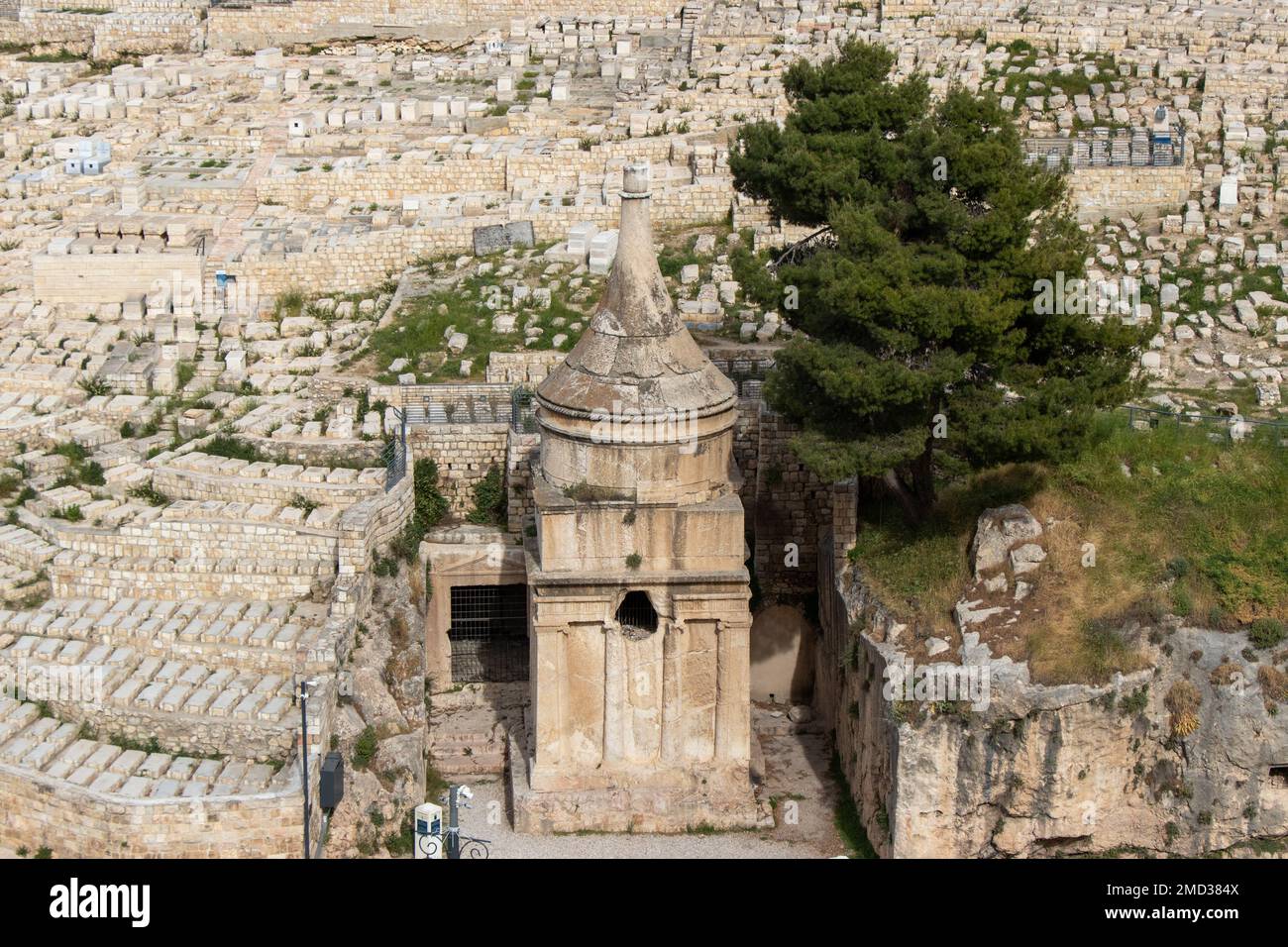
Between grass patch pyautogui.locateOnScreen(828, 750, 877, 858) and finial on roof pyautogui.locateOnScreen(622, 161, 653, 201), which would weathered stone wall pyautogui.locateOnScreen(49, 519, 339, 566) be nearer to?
finial on roof pyautogui.locateOnScreen(622, 161, 653, 201)

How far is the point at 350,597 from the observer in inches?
1316

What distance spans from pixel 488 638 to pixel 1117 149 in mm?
17922

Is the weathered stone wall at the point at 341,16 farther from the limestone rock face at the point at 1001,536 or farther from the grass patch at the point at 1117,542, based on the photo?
the limestone rock face at the point at 1001,536

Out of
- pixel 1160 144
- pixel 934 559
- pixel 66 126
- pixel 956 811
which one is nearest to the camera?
pixel 956 811

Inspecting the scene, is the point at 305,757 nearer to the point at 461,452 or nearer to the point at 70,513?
the point at 70,513

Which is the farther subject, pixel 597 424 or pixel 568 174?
pixel 568 174

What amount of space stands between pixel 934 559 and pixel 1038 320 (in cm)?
373

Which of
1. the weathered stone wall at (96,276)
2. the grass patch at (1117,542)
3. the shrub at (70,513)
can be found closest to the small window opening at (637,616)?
the grass patch at (1117,542)

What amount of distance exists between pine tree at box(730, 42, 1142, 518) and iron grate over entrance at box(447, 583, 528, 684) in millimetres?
6307

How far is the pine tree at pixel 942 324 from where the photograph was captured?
31.4 meters

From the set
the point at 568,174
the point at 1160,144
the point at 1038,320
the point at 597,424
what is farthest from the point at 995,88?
the point at 597,424

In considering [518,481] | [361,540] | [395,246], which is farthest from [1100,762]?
[395,246]

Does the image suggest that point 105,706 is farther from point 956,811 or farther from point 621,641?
point 956,811

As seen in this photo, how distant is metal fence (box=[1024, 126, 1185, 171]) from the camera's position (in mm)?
46000
